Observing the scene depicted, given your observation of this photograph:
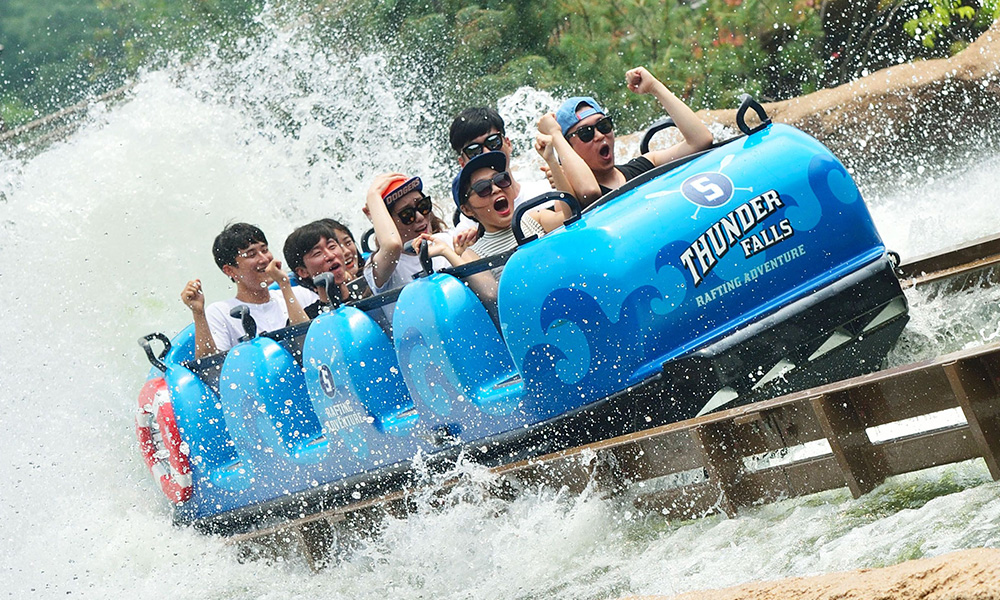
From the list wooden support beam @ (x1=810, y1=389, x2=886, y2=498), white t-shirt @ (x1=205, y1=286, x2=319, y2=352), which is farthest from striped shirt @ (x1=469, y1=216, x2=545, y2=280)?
white t-shirt @ (x1=205, y1=286, x2=319, y2=352)

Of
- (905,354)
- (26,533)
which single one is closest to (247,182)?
(26,533)

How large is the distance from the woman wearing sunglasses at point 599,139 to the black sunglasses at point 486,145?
0.48 metres

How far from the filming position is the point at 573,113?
4.77 m

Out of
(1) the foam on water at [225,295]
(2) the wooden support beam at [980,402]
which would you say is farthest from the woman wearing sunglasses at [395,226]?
(2) the wooden support beam at [980,402]

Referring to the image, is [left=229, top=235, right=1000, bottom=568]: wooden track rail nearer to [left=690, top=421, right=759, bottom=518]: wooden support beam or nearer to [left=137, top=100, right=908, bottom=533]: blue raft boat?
[left=690, top=421, right=759, bottom=518]: wooden support beam

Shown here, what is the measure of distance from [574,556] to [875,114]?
304 inches

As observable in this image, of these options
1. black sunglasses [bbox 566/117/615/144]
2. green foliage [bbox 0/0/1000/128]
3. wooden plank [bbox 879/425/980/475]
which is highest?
green foliage [bbox 0/0/1000/128]

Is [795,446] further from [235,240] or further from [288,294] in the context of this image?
[235,240]

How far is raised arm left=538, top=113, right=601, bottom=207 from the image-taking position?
4434mm

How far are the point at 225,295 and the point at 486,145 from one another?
20.7ft

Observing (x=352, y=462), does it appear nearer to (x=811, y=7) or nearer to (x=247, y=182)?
(x=247, y=182)

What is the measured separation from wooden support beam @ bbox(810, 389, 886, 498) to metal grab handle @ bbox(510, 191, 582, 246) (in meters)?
1.11

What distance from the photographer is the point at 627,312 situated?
13.2 ft

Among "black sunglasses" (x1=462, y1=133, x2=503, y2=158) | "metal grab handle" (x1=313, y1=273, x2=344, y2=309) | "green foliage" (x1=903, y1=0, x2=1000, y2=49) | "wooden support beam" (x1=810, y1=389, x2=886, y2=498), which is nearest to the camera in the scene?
"wooden support beam" (x1=810, y1=389, x2=886, y2=498)
